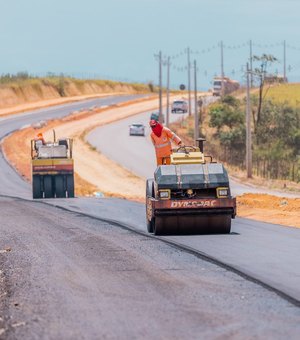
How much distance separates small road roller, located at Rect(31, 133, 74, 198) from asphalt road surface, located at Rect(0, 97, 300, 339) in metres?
15.0

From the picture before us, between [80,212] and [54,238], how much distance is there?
828 cm

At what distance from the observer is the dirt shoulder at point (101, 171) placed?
31.2 metres

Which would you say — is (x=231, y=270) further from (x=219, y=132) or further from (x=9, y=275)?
(x=219, y=132)

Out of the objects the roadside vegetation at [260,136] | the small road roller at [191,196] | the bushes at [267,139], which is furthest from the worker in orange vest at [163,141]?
the roadside vegetation at [260,136]

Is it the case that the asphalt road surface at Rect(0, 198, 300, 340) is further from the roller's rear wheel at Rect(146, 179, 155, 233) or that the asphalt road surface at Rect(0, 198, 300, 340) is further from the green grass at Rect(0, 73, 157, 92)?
the green grass at Rect(0, 73, 157, 92)

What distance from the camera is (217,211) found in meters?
20.7

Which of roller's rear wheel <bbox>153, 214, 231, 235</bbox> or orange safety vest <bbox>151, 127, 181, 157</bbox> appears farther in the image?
orange safety vest <bbox>151, 127, 181, 157</bbox>

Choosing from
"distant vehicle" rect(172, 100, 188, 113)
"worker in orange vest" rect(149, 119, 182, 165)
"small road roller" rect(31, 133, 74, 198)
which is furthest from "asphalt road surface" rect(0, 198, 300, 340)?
"distant vehicle" rect(172, 100, 188, 113)

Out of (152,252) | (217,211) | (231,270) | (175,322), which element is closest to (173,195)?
(217,211)

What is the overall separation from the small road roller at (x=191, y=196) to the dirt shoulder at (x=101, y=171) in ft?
17.7

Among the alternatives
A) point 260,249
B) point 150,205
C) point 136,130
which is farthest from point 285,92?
point 260,249

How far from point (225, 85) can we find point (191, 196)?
442 feet

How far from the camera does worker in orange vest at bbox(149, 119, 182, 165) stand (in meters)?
21.3

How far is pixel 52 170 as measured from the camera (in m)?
40.2
